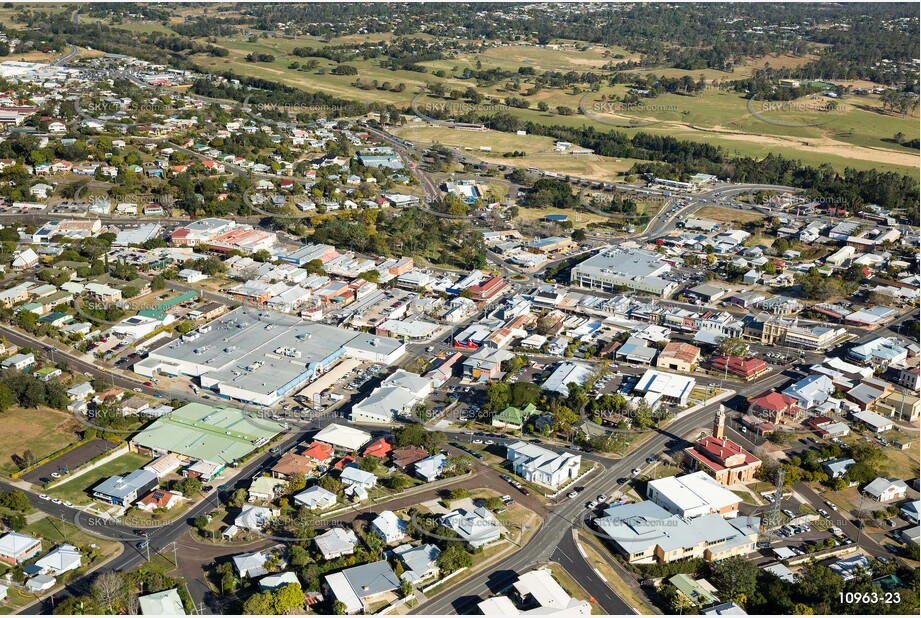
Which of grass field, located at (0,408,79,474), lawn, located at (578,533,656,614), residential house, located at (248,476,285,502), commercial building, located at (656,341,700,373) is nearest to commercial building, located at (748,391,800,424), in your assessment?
commercial building, located at (656,341,700,373)

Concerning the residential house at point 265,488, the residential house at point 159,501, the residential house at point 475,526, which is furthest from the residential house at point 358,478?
the residential house at point 159,501

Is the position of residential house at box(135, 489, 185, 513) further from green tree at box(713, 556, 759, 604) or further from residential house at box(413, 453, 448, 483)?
green tree at box(713, 556, 759, 604)

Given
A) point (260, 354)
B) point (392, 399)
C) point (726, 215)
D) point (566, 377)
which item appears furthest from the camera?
point (726, 215)

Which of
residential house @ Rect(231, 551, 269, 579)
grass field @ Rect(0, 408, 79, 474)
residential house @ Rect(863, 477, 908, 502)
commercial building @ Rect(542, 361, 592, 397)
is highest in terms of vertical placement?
grass field @ Rect(0, 408, 79, 474)

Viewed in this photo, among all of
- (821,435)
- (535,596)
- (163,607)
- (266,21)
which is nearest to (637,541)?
(535,596)

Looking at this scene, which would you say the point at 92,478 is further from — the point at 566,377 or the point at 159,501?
the point at 566,377

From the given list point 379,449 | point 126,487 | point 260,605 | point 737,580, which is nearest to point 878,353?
point 737,580
